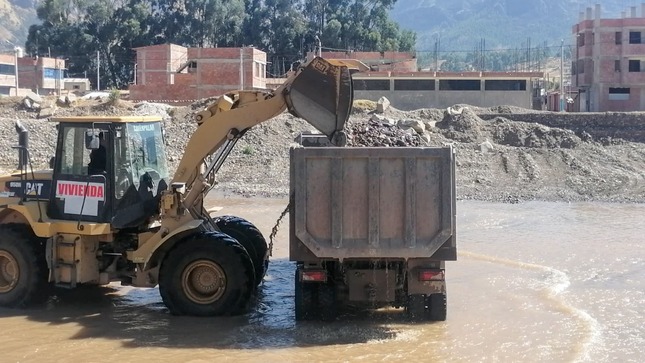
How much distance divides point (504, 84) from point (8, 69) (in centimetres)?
4194

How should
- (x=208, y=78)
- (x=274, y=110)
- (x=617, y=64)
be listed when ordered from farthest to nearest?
(x=617, y=64)
(x=208, y=78)
(x=274, y=110)

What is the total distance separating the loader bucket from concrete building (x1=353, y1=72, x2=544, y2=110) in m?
48.5

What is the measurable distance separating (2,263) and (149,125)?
269cm

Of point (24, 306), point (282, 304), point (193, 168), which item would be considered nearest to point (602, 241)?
point (282, 304)

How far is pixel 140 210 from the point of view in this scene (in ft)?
36.1

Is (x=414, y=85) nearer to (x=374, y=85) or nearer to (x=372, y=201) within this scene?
(x=374, y=85)

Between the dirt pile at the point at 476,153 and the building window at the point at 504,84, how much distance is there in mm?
14705

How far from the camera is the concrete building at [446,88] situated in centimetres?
5934

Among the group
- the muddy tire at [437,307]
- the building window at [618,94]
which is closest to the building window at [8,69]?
the building window at [618,94]

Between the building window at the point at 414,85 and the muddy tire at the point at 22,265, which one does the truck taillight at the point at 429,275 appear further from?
the building window at the point at 414,85

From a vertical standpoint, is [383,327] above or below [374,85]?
below

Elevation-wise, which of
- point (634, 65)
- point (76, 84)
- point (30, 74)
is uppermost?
point (30, 74)

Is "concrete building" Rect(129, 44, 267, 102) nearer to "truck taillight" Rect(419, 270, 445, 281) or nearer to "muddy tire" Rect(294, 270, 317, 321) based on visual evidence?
"muddy tire" Rect(294, 270, 317, 321)

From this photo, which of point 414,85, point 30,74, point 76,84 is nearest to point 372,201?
point 414,85
